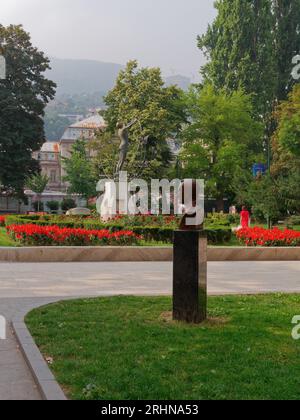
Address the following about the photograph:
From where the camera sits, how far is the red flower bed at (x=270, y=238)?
60.2 ft

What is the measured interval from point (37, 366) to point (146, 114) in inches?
1423

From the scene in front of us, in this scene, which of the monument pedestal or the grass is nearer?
the grass

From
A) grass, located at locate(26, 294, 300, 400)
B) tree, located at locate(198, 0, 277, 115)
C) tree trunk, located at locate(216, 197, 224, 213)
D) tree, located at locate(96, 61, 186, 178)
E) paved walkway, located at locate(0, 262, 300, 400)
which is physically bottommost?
paved walkway, located at locate(0, 262, 300, 400)

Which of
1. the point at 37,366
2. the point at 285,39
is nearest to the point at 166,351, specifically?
the point at 37,366

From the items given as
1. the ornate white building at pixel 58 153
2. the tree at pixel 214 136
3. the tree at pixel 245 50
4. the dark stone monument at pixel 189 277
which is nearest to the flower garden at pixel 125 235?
the dark stone monument at pixel 189 277

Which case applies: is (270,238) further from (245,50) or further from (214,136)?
(245,50)

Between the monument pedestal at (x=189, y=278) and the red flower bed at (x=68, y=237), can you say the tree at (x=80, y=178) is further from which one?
the monument pedestal at (x=189, y=278)

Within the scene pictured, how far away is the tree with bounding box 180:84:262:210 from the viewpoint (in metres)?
43.1

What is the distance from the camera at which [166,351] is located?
625 cm

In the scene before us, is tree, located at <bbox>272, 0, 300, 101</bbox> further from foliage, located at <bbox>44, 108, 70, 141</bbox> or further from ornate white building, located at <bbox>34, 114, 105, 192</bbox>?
foliage, located at <bbox>44, 108, 70, 141</bbox>

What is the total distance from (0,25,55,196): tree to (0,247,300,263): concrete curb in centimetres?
2858

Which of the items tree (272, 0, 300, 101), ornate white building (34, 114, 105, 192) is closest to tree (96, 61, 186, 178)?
tree (272, 0, 300, 101)

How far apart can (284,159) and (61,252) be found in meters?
28.8

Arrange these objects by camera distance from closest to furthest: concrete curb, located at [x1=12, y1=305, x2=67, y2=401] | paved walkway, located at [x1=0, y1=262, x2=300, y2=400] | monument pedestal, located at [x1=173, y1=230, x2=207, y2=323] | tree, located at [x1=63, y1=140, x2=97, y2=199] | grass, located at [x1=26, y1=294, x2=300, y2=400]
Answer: concrete curb, located at [x1=12, y1=305, x2=67, y2=401] < grass, located at [x1=26, y1=294, x2=300, y2=400] < monument pedestal, located at [x1=173, y1=230, x2=207, y2=323] < paved walkway, located at [x1=0, y1=262, x2=300, y2=400] < tree, located at [x1=63, y1=140, x2=97, y2=199]
